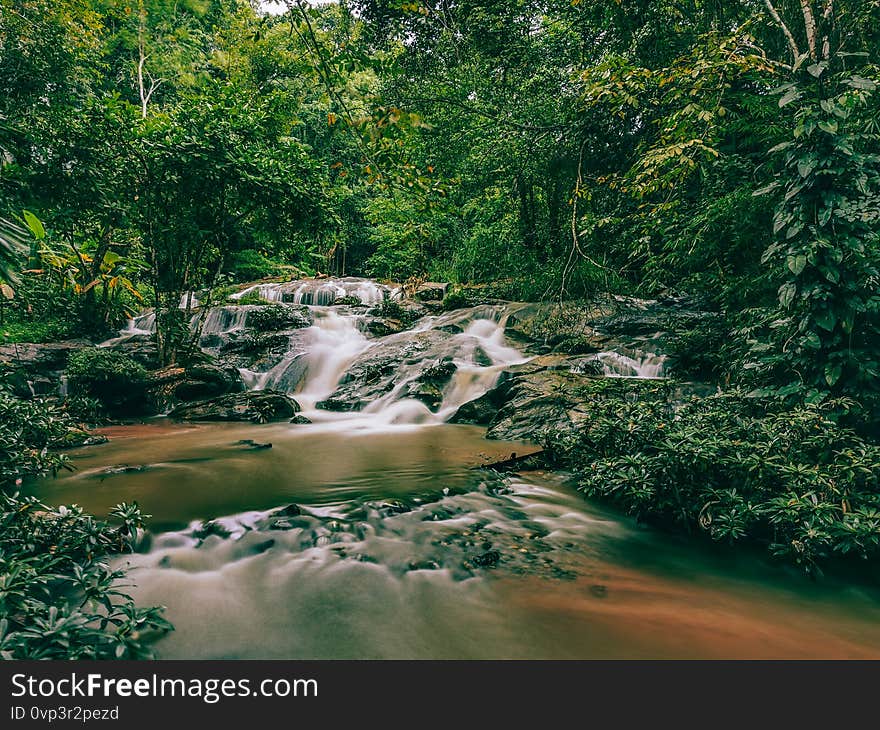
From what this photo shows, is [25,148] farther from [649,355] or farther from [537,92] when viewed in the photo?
[649,355]

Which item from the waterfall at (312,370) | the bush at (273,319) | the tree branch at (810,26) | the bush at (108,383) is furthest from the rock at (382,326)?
the tree branch at (810,26)

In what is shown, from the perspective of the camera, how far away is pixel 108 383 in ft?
28.6

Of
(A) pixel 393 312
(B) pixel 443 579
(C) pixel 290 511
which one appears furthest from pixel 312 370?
(B) pixel 443 579

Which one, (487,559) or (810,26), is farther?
(810,26)

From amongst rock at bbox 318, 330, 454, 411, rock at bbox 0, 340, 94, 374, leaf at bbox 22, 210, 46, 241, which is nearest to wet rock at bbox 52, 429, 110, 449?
leaf at bbox 22, 210, 46, 241

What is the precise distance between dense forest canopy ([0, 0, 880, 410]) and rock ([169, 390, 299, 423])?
2360 mm

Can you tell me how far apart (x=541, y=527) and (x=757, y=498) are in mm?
1404

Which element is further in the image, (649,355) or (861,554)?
(649,355)

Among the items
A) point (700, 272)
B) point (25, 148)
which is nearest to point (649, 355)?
point (700, 272)

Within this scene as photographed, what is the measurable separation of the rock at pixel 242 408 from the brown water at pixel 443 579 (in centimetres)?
340

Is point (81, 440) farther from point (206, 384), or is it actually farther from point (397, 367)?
point (397, 367)

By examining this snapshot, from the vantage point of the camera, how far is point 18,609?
1761mm

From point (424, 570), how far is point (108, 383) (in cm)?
844

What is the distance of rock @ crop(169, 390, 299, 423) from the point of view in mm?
8039
